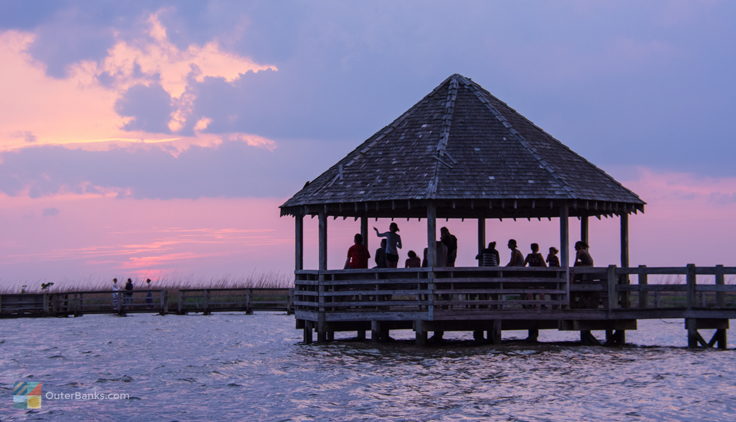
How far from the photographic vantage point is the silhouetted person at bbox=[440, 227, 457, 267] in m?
24.2

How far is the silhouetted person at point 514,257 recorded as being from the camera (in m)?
24.0

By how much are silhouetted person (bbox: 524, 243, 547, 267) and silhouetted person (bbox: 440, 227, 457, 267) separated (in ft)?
5.34

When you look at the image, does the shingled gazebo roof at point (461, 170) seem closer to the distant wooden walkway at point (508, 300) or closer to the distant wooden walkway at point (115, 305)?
the distant wooden walkway at point (508, 300)

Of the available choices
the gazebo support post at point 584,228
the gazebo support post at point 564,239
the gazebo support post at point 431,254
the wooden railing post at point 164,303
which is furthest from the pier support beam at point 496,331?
the wooden railing post at point 164,303

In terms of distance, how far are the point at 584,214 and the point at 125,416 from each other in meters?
14.3

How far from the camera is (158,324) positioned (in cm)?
4084

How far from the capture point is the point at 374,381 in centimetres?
1923

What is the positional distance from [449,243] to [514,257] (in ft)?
4.93

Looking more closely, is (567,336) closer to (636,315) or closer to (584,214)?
(584,214)

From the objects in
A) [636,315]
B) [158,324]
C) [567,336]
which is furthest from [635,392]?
[158,324]

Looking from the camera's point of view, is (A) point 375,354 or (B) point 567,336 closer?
(A) point 375,354

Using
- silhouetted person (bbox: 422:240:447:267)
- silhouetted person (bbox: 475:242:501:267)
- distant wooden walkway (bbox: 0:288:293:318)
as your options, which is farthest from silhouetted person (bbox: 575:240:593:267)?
distant wooden walkway (bbox: 0:288:293:318)

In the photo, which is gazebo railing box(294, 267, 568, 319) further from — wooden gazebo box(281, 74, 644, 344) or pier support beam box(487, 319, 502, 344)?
pier support beam box(487, 319, 502, 344)

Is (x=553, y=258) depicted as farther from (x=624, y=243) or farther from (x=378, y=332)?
(x=378, y=332)
